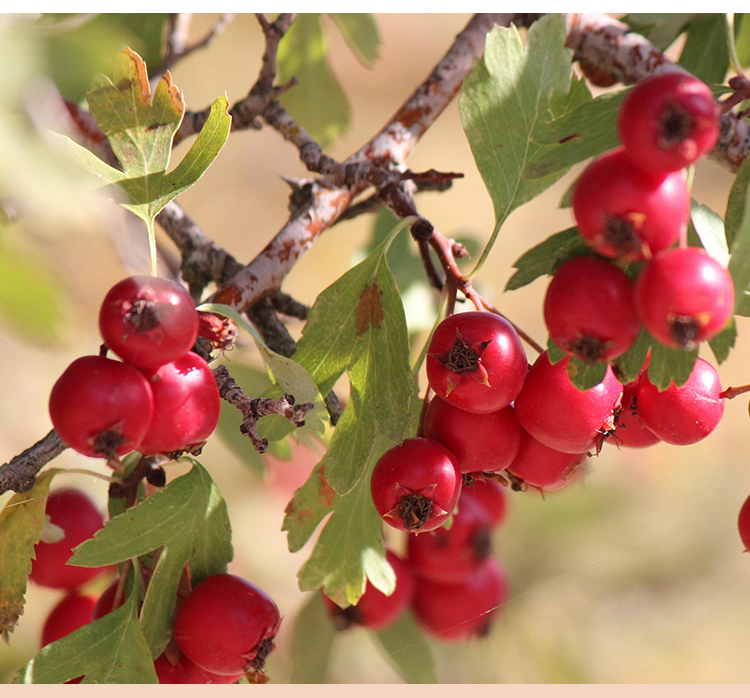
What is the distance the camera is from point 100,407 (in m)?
0.42

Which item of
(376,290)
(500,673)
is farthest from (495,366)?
(500,673)

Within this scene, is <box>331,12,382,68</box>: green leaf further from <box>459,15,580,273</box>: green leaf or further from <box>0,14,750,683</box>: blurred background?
<box>459,15,580,273</box>: green leaf

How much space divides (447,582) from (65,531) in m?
0.47

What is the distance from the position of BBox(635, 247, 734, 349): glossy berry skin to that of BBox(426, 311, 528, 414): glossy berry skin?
13 centimetres

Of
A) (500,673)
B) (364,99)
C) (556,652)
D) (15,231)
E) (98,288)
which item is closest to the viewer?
(15,231)

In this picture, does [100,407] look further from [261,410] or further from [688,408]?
[688,408]

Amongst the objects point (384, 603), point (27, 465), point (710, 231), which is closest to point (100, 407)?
point (27, 465)

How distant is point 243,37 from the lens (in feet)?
5.27

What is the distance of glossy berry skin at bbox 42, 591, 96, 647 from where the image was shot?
747 mm

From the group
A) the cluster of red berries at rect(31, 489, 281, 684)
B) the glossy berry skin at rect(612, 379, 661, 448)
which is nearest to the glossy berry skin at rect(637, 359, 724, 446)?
the glossy berry skin at rect(612, 379, 661, 448)

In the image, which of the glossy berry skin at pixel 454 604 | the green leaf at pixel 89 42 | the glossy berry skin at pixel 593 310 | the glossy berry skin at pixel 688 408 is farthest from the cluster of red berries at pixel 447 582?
the green leaf at pixel 89 42

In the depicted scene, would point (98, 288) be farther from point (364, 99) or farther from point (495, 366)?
point (364, 99)

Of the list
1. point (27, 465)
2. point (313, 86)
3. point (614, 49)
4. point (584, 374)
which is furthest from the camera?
point (313, 86)

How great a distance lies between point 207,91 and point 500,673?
1249 millimetres
